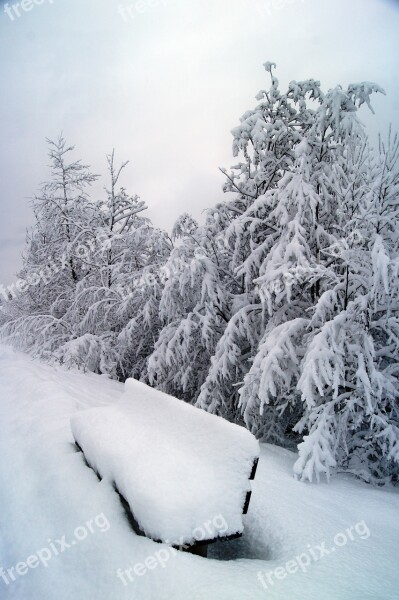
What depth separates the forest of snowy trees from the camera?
17.6 feet

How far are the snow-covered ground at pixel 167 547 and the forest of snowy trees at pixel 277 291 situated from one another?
1338 mm

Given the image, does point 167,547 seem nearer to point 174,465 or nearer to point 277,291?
point 174,465

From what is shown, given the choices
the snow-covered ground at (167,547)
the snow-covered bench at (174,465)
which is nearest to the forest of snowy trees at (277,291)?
the snow-covered ground at (167,547)

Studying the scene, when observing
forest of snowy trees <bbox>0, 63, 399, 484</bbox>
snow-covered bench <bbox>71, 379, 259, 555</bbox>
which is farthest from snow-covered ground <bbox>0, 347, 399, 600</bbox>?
forest of snowy trees <bbox>0, 63, 399, 484</bbox>

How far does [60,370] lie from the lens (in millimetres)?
10250

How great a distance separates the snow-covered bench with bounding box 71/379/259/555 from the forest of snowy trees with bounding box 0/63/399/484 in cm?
217

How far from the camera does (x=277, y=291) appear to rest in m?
6.05

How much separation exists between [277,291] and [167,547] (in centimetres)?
435

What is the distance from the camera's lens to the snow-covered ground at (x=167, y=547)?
2248 millimetres

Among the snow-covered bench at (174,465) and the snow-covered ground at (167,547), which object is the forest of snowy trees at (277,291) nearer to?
the snow-covered ground at (167,547)

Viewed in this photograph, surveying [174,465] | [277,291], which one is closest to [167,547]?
[174,465]

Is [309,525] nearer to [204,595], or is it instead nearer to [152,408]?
[204,595]

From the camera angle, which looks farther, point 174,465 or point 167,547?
point 174,465

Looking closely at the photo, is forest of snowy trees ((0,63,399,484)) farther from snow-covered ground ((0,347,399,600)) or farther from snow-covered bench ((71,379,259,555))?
snow-covered bench ((71,379,259,555))
